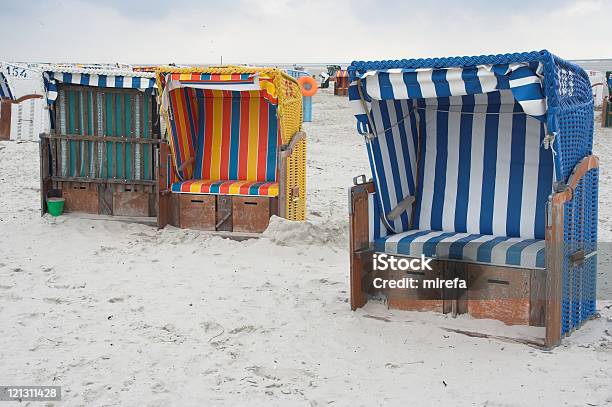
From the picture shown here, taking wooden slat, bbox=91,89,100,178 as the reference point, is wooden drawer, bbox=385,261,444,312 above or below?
below

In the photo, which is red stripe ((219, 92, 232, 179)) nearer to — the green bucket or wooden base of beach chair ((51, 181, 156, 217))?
wooden base of beach chair ((51, 181, 156, 217))

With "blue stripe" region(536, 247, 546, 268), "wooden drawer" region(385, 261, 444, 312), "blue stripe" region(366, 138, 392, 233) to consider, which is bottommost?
"wooden drawer" region(385, 261, 444, 312)

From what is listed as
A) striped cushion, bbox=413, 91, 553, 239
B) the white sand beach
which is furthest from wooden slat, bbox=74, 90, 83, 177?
striped cushion, bbox=413, 91, 553, 239

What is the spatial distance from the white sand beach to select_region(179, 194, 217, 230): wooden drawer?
23cm

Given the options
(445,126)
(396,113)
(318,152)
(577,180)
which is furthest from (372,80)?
(318,152)

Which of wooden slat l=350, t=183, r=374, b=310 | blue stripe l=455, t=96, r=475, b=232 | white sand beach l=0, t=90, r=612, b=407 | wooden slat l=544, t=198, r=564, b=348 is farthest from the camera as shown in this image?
blue stripe l=455, t=96, r=475, b=232

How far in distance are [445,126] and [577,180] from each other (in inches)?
55.8

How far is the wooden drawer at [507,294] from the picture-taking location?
4.81 meters

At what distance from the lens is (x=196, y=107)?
873 centimetres

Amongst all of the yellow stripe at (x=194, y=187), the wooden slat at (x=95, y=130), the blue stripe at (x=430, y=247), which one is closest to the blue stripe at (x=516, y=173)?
the blue stripe at (x=430, y=247)

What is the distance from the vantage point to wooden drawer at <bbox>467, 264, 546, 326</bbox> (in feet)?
15.8

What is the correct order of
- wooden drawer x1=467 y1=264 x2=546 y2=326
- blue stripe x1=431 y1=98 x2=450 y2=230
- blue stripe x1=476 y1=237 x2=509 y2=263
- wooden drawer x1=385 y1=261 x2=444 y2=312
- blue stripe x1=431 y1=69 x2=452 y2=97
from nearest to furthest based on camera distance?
blue stripe x1=431 y1=69 x2=452 y2=97
wooden drawer x1=467 y1=264 x2=546 y2=326
blue stripe x1=476 y1=237 x2=509 y2=263
wooden drawer x1=385 y1=261 x2=444 y2=312
blue stripe x1=431 y1=98 x2=450 y2=230

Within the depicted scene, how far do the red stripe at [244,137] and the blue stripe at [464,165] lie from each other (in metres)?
3.42

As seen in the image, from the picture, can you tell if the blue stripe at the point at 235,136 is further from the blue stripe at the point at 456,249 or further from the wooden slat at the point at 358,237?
the blue stripe at the point at 456,249
